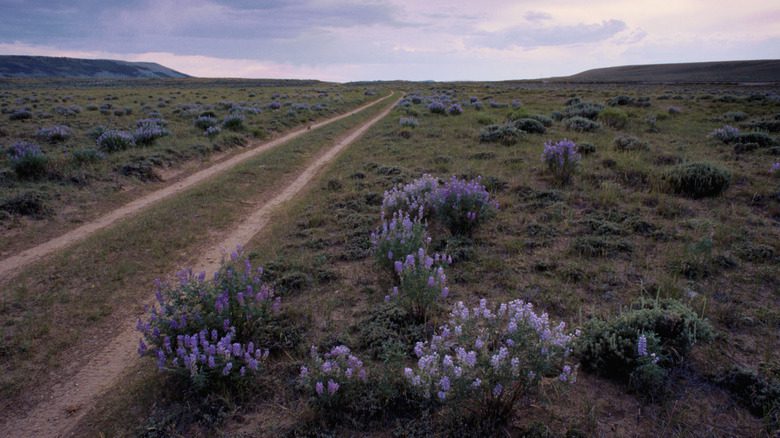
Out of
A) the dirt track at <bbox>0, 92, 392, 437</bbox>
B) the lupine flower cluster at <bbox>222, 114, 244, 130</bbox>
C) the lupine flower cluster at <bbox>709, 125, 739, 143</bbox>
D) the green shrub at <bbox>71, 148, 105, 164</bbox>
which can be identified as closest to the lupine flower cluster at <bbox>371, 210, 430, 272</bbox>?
the dirt track at <bbox>0, 92, 392, 437</bbox>

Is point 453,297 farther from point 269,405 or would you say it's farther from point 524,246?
point 269,405

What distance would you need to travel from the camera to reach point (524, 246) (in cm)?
661

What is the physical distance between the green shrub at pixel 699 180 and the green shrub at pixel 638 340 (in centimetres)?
569

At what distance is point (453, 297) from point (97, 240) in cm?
669

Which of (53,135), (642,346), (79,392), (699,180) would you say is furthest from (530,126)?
(53,135)

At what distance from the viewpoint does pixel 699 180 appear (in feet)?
27.7

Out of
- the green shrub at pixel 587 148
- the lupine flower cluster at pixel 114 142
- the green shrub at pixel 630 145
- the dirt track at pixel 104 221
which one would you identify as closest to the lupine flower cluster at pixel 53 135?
the lupine flower cluster at pixel 114 142

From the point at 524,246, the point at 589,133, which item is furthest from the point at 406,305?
the point at 589,133

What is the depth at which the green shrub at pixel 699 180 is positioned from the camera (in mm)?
8359

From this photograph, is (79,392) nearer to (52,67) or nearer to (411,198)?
(411,198)

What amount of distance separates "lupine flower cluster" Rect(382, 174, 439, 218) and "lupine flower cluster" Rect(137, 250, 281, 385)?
10.8ft

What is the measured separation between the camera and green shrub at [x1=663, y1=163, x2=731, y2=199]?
836 centimetres

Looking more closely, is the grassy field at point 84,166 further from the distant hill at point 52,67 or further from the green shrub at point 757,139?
the distant hill at point 52,67

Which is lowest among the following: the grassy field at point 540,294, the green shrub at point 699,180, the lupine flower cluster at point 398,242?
the grassy field at point 540,294
